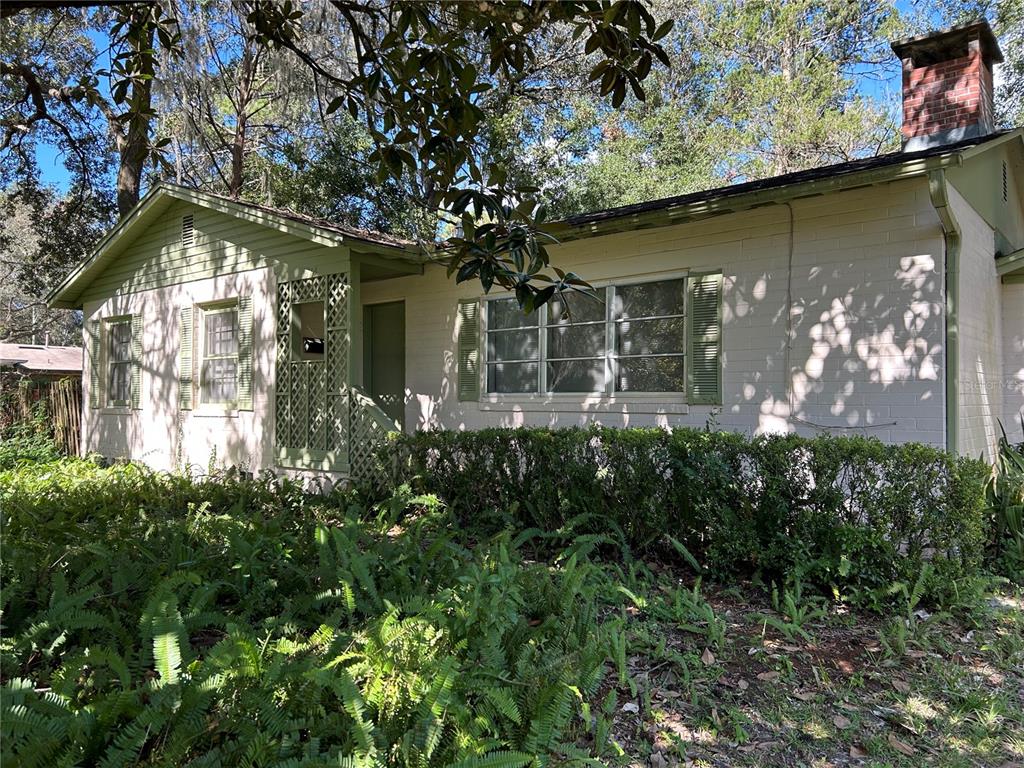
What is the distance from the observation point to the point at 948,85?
25.3ft

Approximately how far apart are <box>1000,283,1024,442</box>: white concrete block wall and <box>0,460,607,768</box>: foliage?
7138mm

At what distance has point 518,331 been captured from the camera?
8.59m

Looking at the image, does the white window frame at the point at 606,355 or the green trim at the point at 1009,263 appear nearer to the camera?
the white window frame at the point at 606,355

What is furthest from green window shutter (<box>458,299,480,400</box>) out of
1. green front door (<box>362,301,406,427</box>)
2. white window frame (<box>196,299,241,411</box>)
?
white window frame (<box>196,299,241,411</box>)

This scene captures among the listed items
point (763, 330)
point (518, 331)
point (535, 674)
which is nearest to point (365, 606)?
point (535, 674)

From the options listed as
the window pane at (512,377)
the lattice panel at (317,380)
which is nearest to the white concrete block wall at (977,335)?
the window pane at (512,377)

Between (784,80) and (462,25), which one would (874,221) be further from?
(784,80)

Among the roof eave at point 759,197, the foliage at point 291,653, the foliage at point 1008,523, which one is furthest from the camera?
the roof eave at point 759,197

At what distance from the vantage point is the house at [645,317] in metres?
6.11

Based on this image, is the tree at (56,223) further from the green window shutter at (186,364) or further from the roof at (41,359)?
the green window shutter at (186,364)

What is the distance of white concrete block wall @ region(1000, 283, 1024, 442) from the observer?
8688 millimetres

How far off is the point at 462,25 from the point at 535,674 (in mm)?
4142

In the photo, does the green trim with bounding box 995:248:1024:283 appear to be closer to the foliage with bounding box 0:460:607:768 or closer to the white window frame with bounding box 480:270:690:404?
the white window frame with bounding box 480:270:690:404

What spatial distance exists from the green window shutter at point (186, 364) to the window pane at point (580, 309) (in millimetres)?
5804
